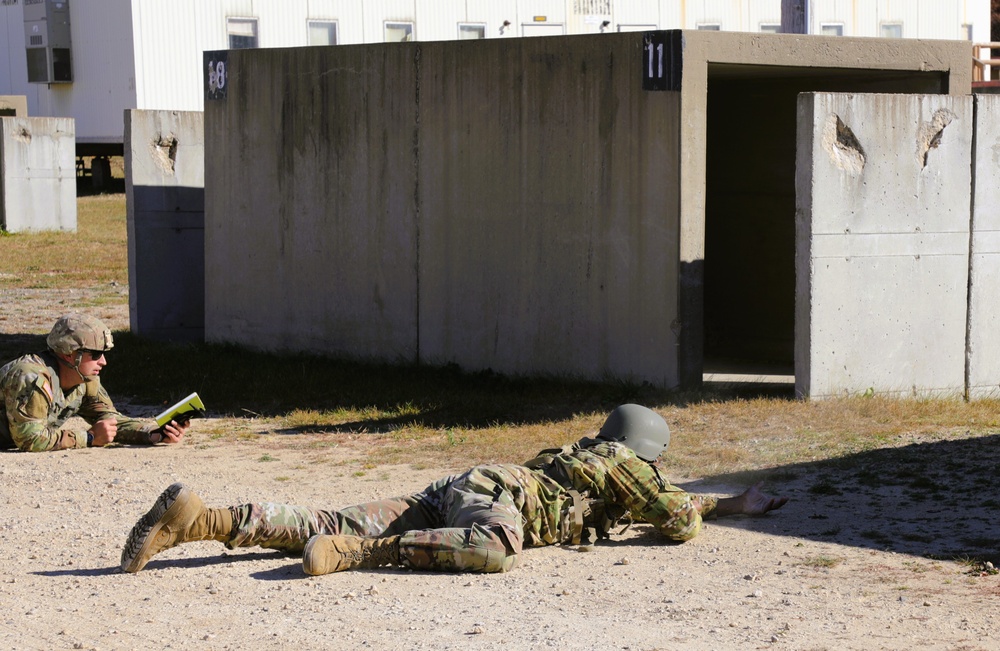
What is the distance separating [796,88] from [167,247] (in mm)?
5882

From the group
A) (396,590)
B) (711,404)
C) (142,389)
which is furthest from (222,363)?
(396,590)

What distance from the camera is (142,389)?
10.1 metres

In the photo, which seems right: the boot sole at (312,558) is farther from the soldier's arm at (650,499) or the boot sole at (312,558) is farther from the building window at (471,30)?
the building window at (471,30)

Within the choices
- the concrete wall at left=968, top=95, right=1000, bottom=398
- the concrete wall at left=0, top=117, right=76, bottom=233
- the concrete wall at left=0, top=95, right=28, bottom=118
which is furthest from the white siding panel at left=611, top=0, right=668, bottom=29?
the concrete wall at left=968, top=95, right=1000, bottom=398

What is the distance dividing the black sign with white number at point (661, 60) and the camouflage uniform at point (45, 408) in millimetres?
3924

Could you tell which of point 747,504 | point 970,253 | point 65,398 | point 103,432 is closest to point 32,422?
point 65,398

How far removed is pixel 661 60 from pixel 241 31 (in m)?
19.6

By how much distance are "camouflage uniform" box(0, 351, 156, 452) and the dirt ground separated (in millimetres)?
683

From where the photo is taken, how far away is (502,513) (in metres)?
5.30

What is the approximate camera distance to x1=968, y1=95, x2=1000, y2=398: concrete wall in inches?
357

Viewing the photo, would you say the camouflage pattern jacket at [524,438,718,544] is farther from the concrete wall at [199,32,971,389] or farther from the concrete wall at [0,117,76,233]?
the concrete wall at [0,117,76,233]

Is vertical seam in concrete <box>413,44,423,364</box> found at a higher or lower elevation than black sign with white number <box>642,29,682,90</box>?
lower

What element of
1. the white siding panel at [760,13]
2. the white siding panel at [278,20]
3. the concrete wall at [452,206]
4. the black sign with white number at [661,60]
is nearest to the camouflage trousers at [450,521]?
the concrete wall at [452,206]

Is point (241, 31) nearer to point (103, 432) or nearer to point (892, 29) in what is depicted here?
point (892, 29)
